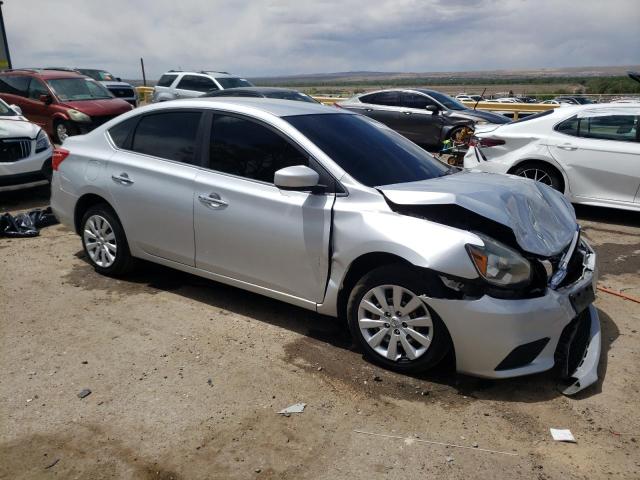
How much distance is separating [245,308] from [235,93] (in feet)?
31.9

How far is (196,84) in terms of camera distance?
17.3 meters

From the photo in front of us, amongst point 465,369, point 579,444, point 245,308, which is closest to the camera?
point 579,444

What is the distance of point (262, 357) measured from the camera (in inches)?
154

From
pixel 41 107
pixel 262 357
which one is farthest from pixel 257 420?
pixel 41 107

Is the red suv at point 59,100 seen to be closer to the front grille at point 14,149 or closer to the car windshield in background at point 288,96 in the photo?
the car windshield in background at point 288,96

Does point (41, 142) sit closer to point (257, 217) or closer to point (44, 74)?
point (257, 217)

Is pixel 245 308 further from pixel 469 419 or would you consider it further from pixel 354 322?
pixel 469 419

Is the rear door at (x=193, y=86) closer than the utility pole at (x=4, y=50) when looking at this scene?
Yes

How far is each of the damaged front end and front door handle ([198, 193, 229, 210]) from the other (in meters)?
1.25

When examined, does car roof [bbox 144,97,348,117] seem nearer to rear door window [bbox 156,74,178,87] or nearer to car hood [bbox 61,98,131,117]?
car hood [bbox 61,98,131,117]

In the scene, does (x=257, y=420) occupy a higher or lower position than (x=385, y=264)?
lower

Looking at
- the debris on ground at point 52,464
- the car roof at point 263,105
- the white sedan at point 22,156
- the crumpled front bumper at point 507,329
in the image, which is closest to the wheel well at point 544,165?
the car roof at point 263,105

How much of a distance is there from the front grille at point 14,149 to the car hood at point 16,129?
2.9 inches

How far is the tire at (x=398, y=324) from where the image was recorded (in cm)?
346
